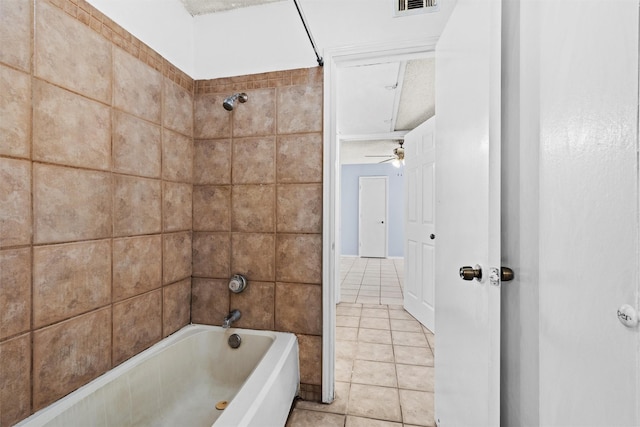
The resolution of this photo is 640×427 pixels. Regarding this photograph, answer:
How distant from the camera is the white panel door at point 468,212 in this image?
0.83 meters

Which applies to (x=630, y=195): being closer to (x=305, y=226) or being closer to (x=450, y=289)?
(x=450, y=289)

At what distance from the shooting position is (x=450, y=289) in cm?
122

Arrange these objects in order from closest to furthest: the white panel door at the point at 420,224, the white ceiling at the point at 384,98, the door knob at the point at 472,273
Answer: the door knob at the point at 472,273 < the white ceiling at the point at 384,98 < the white panel door at the point at 420,224

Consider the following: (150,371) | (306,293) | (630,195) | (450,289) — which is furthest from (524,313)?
(150,371)

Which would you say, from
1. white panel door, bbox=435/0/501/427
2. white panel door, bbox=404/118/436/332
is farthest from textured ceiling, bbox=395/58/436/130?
white panel door, bbox=435/0/501/427

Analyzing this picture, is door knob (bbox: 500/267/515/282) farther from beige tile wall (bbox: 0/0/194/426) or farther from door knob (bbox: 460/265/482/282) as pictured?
beige tile wall (bbox: 0/0/194/426)

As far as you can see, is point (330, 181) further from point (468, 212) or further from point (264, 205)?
point (468, 212)

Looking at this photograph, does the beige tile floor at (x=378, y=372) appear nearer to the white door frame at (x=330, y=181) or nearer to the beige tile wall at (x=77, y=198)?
the white door frame at (x=330, y=181)

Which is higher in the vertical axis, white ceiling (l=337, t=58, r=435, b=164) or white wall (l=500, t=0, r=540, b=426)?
white ceiling (l=337, t=58, r=435, b=164)

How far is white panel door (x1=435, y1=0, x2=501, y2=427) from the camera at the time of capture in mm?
825

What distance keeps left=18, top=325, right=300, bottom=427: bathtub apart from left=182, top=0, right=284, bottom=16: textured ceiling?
1.93 meters

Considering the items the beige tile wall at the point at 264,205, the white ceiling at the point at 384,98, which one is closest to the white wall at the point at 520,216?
the beige tile wall at the point at 264,205

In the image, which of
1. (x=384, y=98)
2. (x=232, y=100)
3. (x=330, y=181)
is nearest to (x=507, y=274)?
(x=330, y=181)

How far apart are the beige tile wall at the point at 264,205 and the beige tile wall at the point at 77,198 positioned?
0.73ft
